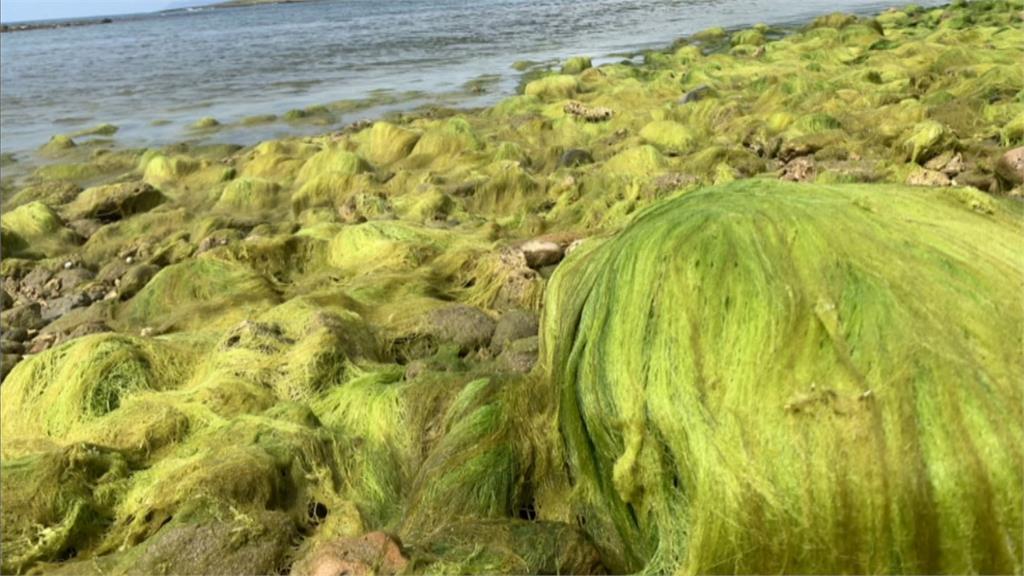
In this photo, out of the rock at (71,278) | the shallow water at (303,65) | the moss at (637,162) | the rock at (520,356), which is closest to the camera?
the rock at (520,356)

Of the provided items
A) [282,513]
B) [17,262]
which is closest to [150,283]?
[17,262]

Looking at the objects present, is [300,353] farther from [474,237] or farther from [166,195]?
[166,195]

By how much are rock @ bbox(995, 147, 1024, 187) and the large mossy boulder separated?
3.35m

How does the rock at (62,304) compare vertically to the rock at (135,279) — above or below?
below

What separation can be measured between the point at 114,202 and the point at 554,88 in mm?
9853

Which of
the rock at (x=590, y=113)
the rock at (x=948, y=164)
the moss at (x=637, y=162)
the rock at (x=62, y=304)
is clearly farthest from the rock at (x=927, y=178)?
the rock at (x=62, y=304)

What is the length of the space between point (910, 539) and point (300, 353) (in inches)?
131

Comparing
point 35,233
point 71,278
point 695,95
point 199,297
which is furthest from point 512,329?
point 695,95

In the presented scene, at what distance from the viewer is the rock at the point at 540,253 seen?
A: 560 centimetres

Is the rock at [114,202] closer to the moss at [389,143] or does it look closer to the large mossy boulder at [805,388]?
the moss at [389,143]

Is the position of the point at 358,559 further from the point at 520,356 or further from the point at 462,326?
the point at 462,326

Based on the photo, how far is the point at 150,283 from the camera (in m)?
6.16

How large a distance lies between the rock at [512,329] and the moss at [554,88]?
1181 cm

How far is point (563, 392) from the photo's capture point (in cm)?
276
